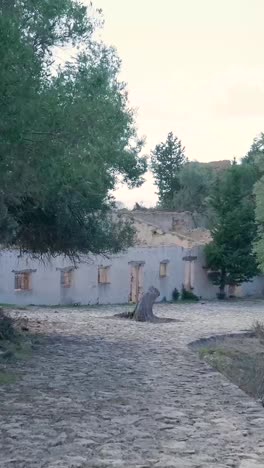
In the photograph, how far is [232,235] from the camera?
4028 cm

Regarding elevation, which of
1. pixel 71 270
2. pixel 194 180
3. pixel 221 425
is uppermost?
pixel 194 180

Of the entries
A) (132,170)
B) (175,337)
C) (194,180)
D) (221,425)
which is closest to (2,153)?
(221,425)

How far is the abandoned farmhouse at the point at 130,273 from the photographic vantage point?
1161 inches

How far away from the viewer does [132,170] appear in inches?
647

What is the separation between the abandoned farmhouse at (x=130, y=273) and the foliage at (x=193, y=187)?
1391 centimetres

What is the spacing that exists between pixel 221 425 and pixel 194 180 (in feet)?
175

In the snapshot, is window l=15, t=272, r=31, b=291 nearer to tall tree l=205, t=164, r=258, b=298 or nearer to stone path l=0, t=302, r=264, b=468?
stone path l=0, t=302, r=264, b=468

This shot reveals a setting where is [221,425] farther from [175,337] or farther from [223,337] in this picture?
[223,337]

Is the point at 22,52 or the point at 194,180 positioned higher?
the point at 194,180

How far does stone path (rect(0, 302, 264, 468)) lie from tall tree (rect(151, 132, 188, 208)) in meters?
49.0

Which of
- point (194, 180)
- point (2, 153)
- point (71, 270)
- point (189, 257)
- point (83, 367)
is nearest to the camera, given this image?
point (2, 153)

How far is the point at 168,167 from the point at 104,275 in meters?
34.8

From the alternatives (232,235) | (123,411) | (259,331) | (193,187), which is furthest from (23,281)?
(193,187)

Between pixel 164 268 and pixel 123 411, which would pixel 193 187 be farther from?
pixel 123 411
